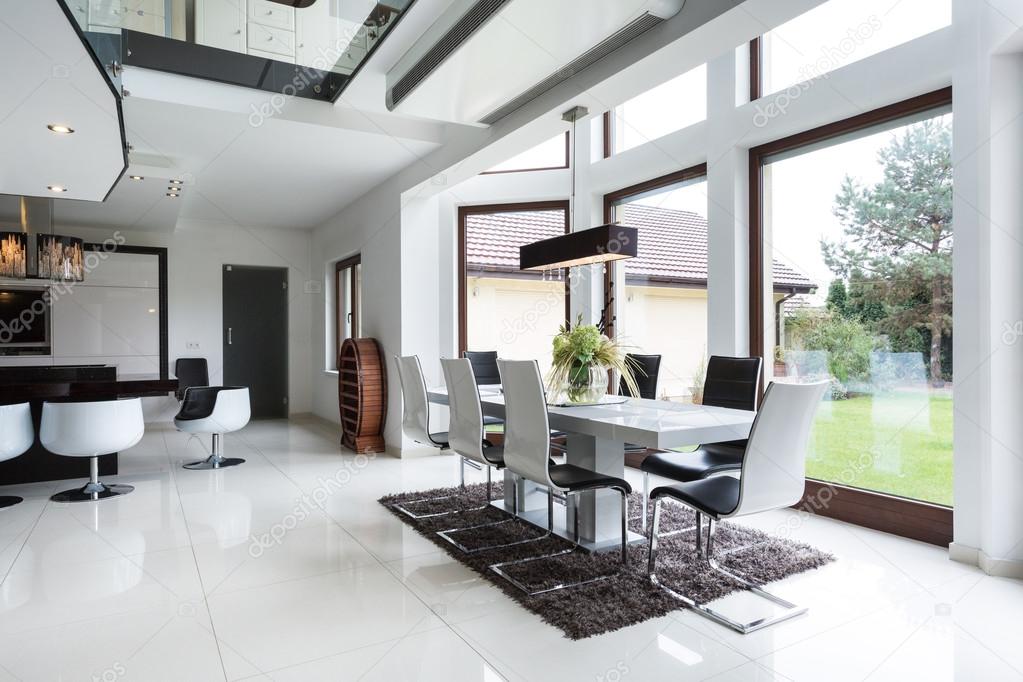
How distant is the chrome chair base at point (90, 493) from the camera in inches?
173

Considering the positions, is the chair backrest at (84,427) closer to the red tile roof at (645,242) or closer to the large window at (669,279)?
the red tile roof at (645,242)

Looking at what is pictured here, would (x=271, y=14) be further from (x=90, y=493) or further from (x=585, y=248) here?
(x=90, y=493)

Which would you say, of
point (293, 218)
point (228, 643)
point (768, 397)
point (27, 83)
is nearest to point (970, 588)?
point (768, 397)

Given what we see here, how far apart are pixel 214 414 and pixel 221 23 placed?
303 centimetres

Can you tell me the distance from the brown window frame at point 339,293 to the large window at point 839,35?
4.76 meters

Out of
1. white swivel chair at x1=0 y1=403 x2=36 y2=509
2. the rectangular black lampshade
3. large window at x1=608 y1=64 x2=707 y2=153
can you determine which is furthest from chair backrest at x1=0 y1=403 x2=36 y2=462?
large window at x1=608 y1=64 x2=707 y2=153

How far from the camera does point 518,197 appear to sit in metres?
6.11

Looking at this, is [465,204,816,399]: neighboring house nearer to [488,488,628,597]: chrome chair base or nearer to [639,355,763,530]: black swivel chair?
[639,355,763,530]: black swivel chair

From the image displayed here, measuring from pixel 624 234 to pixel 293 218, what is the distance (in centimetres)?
581

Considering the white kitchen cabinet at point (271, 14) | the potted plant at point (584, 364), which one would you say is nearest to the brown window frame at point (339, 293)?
the white kitchen cabinet at point (271, 14)

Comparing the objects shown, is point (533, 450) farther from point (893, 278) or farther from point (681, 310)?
point (681, 310)

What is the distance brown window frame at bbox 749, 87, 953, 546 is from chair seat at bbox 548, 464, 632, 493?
5.26 feet

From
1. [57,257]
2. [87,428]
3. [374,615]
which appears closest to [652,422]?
[374,615]

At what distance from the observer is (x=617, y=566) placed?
2955 millimetres
